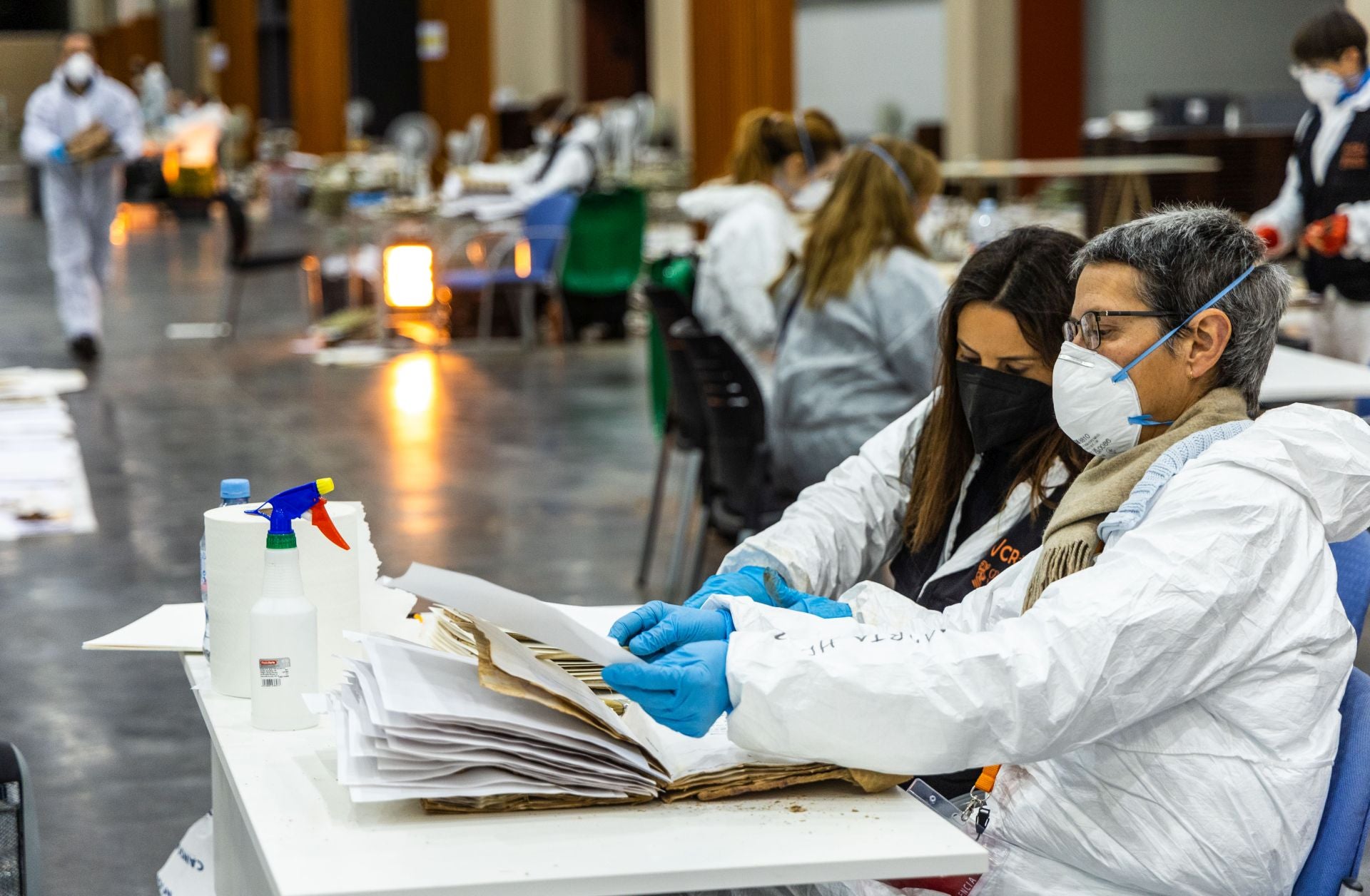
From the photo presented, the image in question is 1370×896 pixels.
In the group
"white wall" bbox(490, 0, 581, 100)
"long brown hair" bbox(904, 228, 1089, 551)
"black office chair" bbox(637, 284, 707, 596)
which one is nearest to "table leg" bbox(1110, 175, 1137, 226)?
"black office chair" bbox(637, 284, 707, 596)

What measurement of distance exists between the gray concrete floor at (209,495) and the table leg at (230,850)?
1165 millimetres

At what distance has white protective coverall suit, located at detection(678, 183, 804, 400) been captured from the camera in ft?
16.1

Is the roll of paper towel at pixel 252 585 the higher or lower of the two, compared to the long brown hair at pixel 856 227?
lower

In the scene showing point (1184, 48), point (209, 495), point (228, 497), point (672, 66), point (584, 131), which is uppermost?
point (672, 66)

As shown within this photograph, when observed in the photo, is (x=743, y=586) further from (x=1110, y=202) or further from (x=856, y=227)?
(x=1110, y=202)

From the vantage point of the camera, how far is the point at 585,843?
1.32m

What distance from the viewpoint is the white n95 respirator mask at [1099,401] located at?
1673 mm

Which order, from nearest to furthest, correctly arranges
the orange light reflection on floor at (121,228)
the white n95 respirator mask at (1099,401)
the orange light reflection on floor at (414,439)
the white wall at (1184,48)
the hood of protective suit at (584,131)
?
1. the white n95 respirator mask at (1099,401)
2. the orange light reflection on floor at (414,439)
3. the hood of protective suit at (584,131)
4. the white wall at (1184,48)
5. the orange light reflection on floor at (121,228)

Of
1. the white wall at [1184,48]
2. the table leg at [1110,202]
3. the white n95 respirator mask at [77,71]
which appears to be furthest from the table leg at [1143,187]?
the white n95 respirator mask at [77,71]

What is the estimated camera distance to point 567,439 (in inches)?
274

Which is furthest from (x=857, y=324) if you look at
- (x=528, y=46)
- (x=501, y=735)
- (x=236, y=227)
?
(x=528, y=46)

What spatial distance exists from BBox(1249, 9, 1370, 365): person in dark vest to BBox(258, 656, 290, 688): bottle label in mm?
3707

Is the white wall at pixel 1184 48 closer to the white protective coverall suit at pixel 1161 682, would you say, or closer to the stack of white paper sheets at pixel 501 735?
the white protective coverall suit at pixel 1161 682

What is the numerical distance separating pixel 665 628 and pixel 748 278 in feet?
11.4
